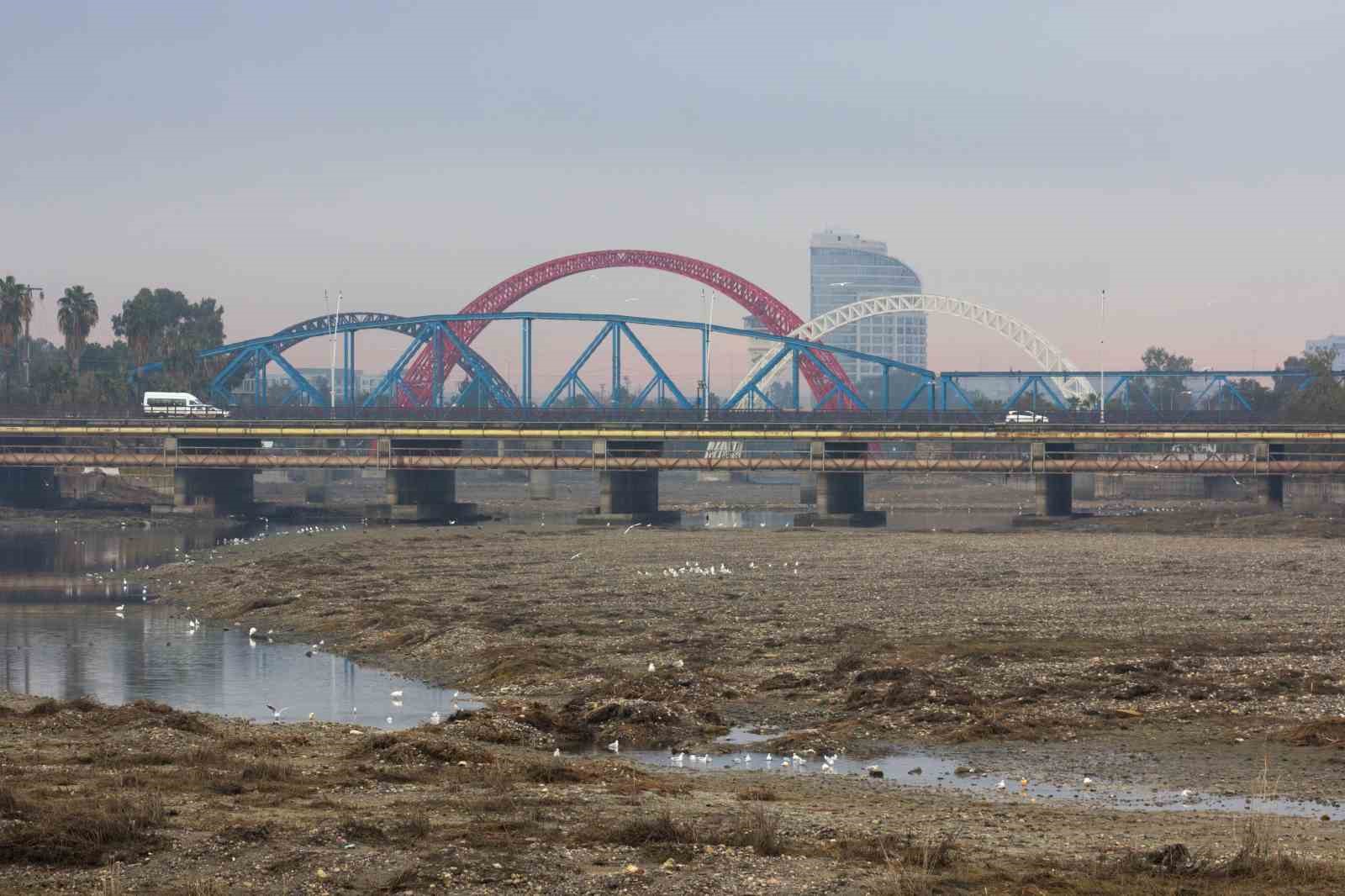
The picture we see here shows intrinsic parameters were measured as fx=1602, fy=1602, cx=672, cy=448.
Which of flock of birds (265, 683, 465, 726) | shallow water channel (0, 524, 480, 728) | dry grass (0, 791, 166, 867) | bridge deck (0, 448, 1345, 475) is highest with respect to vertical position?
bridge deck (0, 448, 1345, 475)

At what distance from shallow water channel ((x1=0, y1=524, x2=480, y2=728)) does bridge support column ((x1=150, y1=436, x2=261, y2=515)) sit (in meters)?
56.6

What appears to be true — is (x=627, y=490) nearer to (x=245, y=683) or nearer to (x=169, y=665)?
(x=169, y=665)

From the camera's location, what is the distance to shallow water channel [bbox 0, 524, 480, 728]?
3725 centimetres

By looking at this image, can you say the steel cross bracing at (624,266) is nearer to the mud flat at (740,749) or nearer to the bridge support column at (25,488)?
the bridge support column at (25,488)

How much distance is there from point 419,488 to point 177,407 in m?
38.4

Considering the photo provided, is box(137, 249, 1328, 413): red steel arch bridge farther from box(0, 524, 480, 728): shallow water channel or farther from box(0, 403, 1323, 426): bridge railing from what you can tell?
box(0, 524, 480, 728): shallow water channel

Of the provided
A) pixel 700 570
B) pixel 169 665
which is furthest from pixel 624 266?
pixel 169 665

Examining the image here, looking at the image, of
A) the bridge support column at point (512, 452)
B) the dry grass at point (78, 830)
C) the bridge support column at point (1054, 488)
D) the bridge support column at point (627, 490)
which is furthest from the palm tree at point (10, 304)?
the dry grass at point (78, 830)

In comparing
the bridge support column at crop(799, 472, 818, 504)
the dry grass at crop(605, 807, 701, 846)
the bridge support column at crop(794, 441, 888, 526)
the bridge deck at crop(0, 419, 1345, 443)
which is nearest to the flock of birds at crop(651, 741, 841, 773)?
the dry grass at crop(605, 807, 701, 846)

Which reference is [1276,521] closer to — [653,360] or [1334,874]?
[653,360]

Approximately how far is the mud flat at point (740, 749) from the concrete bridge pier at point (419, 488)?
187 feet

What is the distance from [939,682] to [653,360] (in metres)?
116

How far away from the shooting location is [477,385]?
158000 mm

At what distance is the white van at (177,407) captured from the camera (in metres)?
142
